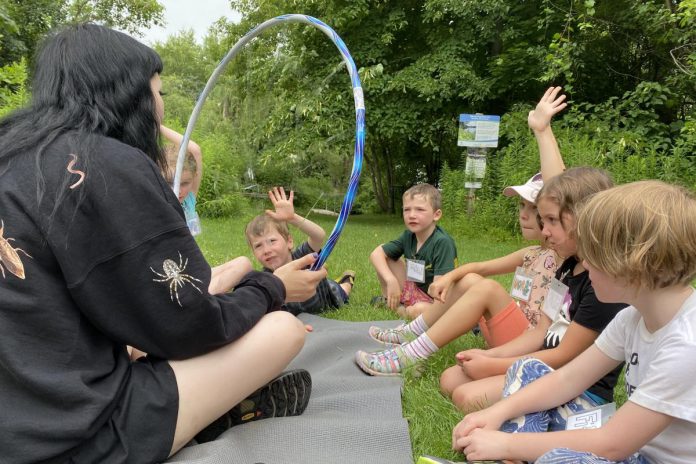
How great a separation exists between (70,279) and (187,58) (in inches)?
1598

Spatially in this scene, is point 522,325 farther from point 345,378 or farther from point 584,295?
point 345,378

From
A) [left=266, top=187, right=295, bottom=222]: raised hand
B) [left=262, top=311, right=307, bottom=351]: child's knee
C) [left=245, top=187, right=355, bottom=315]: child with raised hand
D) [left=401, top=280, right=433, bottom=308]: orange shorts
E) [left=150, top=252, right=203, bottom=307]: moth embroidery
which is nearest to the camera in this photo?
[left=150, top=252, right=203, bottom=307]: moth embroidery

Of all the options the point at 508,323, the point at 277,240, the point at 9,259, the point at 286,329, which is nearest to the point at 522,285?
the point at 508,323

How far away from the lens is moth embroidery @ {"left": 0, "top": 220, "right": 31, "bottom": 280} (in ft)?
4.22

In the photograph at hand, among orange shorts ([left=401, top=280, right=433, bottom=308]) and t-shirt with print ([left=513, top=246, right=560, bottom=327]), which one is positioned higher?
t-shirt with print ([left=513, top=246, right=560, bottom=327])

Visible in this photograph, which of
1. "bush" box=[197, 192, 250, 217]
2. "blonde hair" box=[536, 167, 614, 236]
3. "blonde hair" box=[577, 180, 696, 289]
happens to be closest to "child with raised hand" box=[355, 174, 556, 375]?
"blonde hair" box=[536, 167, 614, 236]

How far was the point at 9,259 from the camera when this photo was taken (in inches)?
50.6

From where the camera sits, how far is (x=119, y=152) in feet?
4.50

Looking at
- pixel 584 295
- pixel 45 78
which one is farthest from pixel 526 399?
pixel 45 78

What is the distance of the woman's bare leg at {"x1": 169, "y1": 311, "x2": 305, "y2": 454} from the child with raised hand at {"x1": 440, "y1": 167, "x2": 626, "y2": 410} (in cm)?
84

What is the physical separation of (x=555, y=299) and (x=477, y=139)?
673 centimetres

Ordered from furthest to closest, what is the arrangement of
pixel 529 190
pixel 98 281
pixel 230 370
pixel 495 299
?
pixel 529 190 → pixel 495 299 → pixel 230 370 → pixel 98 281

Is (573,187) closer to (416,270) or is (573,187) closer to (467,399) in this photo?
(467,399)

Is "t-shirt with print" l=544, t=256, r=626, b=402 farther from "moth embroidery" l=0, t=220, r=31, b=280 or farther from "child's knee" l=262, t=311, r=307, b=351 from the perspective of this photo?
"moth embroidery" l=0, t=220, r=31, b=280
